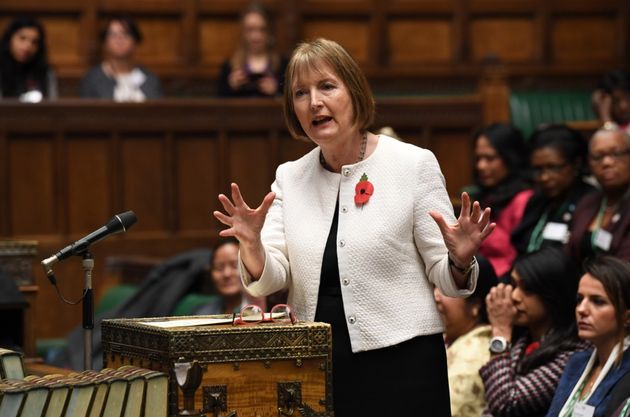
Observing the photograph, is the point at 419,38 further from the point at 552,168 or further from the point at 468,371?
the point at 468,371

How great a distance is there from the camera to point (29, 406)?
2.38 meters

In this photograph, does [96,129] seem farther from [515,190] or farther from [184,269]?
[515,190]

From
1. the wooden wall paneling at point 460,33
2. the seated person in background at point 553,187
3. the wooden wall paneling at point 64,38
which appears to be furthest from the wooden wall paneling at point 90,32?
the seated person in background at point 553,187

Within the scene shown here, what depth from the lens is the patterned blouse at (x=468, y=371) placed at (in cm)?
437

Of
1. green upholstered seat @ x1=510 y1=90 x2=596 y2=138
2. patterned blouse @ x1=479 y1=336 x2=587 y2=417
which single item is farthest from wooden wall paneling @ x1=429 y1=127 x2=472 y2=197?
patterned blouse @ x1=479 y1=336 x2=587 y2=417

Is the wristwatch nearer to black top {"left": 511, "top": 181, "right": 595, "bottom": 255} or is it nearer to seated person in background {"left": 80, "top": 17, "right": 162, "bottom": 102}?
black top {"left": 511, "top": 181, "right": 595, "bottom": 255}

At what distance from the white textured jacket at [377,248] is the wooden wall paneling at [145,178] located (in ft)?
14.5

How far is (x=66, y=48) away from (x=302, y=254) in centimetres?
617

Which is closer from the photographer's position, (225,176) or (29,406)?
(29,406)

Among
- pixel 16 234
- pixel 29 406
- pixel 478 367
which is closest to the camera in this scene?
pixel 29 406

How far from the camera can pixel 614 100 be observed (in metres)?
6.88

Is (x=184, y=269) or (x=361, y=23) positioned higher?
(x=361, y=23)

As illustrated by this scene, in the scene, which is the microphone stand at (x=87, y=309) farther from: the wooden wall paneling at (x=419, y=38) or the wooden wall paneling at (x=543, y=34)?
the wooden wall paneling at (x=543, y=34)

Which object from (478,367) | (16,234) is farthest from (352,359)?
(16,234)
